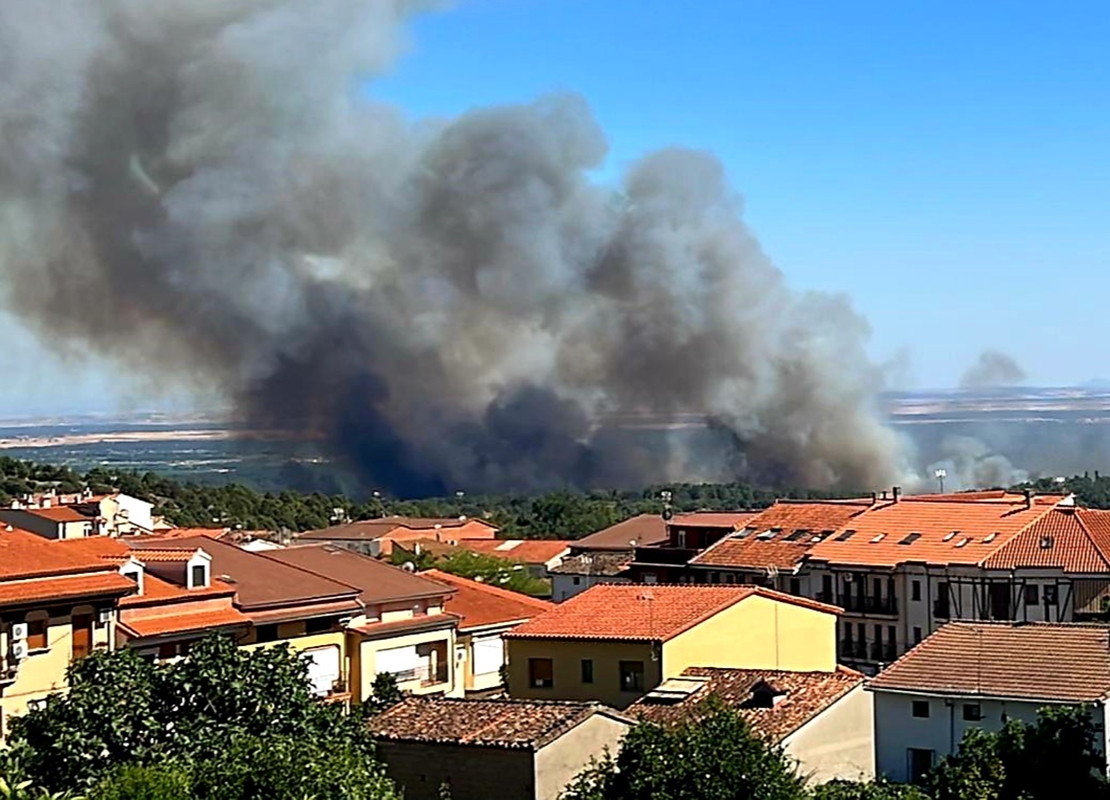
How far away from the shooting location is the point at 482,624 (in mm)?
33875

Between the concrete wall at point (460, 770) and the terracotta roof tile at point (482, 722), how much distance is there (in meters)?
0.09

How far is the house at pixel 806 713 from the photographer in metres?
22.0

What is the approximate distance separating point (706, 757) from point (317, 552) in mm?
19931

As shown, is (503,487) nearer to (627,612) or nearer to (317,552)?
(317,552)

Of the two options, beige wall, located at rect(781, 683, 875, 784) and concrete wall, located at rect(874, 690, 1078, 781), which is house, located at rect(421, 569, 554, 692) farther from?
beige wall, located at rect(781, 683, 875, 784)

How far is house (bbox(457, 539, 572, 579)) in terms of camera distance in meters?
61.6

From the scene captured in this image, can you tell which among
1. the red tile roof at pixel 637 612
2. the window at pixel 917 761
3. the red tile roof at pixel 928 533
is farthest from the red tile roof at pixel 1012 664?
the red tile roof at pixel 928 533

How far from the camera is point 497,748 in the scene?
63.8 feet

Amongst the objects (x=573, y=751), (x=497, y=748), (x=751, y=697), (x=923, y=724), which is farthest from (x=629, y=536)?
(x=497, y=748)

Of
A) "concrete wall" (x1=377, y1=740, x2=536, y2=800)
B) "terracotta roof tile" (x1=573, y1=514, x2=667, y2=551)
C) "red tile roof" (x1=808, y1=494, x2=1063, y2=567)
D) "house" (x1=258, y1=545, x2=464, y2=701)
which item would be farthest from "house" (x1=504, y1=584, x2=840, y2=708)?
"terracotta roof tile" (x1=573, y1=514, x2=667, y2=551)

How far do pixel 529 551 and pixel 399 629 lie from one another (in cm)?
3350

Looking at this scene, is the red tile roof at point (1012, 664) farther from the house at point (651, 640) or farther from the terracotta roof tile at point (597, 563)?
the terracotta roof tile at point (597, 563)

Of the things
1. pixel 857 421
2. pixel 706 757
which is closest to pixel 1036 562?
pixel 706 757

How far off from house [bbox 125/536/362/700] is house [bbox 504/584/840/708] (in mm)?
3103
